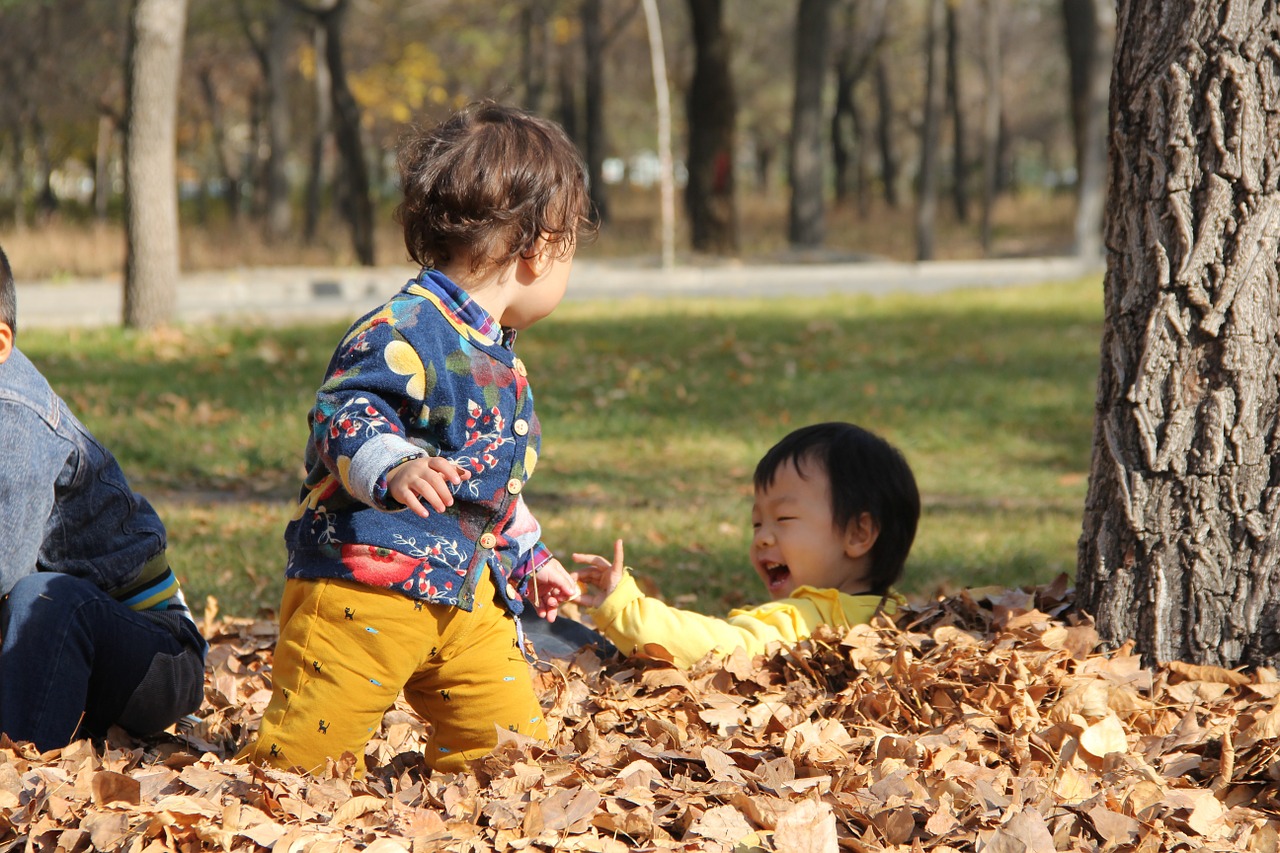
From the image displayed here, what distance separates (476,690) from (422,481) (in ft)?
2.41

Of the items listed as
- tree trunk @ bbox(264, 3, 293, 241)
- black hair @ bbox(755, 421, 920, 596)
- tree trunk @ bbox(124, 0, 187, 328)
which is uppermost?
tree trunk @ bbox(264, 3, 293, 241)

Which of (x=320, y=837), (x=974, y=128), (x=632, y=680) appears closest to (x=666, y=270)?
(x=632, y=680)

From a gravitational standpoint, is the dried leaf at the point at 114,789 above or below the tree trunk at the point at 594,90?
below

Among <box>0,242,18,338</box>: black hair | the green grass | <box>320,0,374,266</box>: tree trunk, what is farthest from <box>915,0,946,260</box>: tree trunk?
<box>0,242,18,338</box>: black hair

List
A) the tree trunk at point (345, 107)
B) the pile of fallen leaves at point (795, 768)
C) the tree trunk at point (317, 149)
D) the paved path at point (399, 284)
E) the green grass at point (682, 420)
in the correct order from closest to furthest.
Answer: the pile of fallen leaves at point (795, 768)
the green grass at point (682, 420)
the paved path at point (399, 284)
the tree trunk at point (345, 107)
the tree trunk at point (317, 149)

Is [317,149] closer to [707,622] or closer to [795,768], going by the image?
[707,622]

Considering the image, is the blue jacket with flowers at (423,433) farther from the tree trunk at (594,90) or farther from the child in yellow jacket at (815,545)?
the tree trunk at (594,90)

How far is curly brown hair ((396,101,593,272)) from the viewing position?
2.70 metres

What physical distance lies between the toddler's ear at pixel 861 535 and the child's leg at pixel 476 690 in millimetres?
1274

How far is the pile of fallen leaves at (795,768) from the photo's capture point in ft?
8.18

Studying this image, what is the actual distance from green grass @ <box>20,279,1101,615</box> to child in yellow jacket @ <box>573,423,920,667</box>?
3.89 feet

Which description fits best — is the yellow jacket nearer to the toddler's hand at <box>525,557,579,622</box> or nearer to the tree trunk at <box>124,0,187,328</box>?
the toddler's hand at <box>525,557,579,622</box>

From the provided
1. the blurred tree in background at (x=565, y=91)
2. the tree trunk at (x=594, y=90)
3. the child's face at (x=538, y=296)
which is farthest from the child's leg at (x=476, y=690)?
the tree trunk at (x=594, y=90)

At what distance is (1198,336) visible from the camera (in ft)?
10.9
